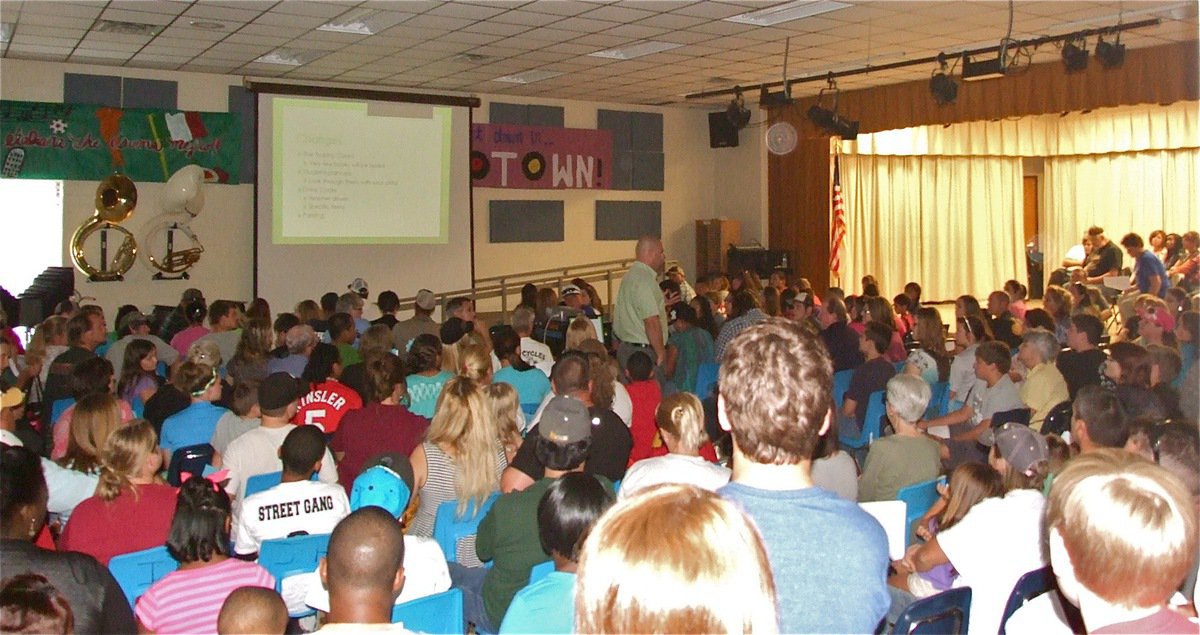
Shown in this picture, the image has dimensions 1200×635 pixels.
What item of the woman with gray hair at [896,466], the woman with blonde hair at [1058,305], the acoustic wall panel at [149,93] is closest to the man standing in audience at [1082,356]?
the woman with blonde hair at [1058,305]

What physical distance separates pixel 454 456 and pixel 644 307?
159 inches

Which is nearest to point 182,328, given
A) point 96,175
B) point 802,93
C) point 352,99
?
point 96,175

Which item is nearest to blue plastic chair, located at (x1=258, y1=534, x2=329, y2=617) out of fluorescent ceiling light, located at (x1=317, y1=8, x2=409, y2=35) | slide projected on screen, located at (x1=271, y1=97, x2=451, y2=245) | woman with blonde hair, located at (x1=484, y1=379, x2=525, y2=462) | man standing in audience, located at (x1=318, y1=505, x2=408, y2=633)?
man standing in audience, located at (x1=318, y1=505, x2=408, y2=633)

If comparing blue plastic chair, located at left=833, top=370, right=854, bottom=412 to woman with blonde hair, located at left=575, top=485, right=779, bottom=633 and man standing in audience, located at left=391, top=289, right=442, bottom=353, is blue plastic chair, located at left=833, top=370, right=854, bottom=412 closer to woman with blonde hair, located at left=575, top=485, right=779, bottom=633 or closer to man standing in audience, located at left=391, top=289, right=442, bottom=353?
man standing in audience, located at left=391, top=289, right=442, bottom=353

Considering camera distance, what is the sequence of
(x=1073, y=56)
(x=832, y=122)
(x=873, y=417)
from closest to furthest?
(x=873, y=417) → (x=1073, y=56) → (x=832, y=122)

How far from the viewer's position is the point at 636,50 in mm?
10445

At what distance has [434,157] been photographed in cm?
1270

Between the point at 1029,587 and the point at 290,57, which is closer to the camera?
the point at 1029,587

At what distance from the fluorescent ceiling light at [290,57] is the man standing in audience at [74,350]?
13.4ft

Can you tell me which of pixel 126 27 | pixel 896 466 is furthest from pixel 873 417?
pixel 126 27

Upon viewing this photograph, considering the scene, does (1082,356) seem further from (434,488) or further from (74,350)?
(74,350)

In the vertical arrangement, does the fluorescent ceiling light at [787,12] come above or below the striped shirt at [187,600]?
above

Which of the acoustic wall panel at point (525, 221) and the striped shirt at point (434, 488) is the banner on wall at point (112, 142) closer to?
the acoustic wall panel at point (525, 221)

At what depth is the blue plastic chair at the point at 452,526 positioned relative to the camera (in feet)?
12.4
